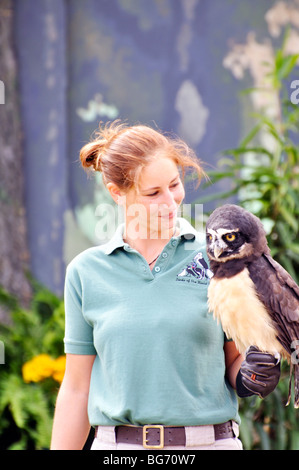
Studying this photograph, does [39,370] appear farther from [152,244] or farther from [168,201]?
[168,201]

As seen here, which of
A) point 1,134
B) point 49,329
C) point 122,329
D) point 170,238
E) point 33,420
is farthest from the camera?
point 1,134

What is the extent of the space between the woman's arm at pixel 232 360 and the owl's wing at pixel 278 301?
7.6 inches

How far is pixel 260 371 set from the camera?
1.21 metres

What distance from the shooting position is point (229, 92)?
3789 millimetres

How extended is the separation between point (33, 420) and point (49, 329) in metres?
0.50

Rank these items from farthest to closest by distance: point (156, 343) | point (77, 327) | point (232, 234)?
point (77, 327), point (156, 343), point (232, 234)

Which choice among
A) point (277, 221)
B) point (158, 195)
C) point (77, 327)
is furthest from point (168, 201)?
point (277, 221)

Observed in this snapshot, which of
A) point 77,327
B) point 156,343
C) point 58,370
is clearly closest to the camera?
point 156,343

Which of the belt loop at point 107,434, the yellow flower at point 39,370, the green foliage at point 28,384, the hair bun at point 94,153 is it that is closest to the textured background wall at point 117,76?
the green foliage at point 28,384

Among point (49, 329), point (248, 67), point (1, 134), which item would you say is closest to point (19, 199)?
point (1, 134)

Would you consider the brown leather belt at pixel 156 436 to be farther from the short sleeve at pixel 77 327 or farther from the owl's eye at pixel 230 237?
the owl's eye at pixel 230 237

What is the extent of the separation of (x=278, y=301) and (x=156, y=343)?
0.29 metres

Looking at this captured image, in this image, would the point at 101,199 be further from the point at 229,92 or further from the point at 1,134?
the point at 229,92

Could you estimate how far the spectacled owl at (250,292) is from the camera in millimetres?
1205
